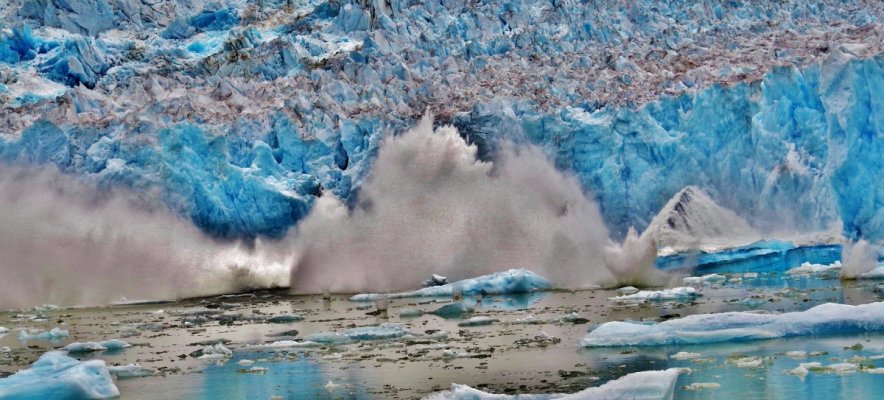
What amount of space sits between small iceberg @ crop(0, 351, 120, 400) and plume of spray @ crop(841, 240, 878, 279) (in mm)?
13557

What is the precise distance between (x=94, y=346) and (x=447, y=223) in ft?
37.3

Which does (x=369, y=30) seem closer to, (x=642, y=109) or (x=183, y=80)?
(x=183, y=80)

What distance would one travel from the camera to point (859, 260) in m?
20.7

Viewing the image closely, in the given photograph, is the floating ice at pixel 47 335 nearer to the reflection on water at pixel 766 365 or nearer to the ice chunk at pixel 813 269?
the reflection on water at pixel 766 365

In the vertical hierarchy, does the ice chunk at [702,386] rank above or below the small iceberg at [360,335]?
below

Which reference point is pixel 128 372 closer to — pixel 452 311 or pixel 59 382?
pixel 59 382

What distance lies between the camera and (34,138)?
2734 cm

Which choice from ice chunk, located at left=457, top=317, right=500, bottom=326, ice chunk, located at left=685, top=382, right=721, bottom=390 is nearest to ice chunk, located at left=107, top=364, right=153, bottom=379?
ice chunk, located at left=457, top=317, right=500, bottom=326

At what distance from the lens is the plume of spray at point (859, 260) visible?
20.8 m

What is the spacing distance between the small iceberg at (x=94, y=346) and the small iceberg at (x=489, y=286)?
7.82 m

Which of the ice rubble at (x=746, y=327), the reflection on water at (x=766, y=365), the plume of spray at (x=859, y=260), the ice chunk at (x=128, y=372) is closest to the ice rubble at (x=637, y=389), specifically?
the reflection on water at (x=766, y=365)

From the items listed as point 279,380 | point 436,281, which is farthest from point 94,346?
point 436,281

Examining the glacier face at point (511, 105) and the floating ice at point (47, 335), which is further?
the glacier face at point (511, 105)

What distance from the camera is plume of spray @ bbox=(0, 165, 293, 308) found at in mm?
26453
